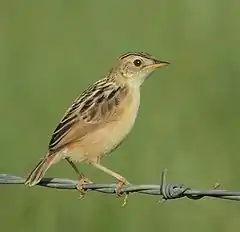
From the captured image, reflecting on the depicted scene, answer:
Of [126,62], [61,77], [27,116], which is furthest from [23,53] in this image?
[126,62]

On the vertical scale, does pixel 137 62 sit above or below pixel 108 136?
above

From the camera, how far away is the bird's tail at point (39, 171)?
8.63 meters

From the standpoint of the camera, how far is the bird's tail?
8633mm

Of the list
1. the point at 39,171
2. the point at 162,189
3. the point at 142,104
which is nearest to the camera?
the point at 162,189

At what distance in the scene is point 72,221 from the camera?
1090cm

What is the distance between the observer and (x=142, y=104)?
13297 millimetres

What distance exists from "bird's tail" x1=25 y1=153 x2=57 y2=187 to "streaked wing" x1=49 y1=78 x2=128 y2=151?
3.0 inches

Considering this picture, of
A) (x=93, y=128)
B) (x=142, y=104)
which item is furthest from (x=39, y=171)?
(x=142, y=104)

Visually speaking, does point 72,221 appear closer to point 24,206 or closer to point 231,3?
point 24,206

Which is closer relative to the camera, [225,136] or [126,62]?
[126,62]

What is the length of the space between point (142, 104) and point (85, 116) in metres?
4.22

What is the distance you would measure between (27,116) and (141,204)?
2826 millimetres

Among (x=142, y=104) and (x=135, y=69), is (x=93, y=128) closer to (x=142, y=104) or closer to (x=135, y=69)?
(x=135, y=69)

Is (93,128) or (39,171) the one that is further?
(93,128)
